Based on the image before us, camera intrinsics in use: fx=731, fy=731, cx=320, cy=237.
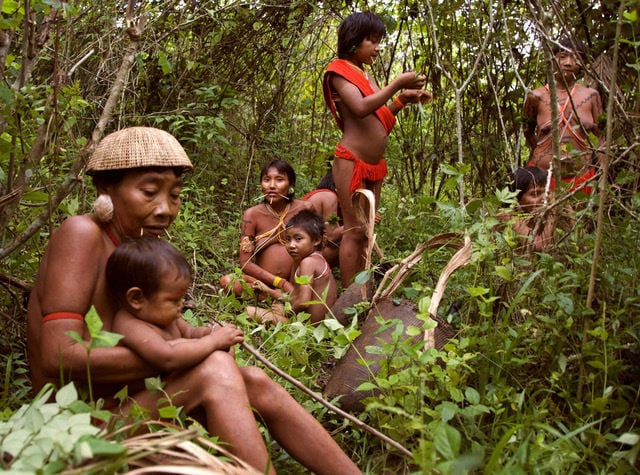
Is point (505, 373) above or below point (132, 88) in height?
below

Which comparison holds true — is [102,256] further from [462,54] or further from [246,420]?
[462,54]

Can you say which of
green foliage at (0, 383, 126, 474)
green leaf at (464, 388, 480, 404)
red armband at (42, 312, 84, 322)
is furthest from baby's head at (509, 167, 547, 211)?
green foliage at (0, 383, 126, 474)

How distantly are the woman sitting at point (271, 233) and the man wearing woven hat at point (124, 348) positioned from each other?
2139mm

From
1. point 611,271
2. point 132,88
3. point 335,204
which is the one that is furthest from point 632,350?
point 132,88

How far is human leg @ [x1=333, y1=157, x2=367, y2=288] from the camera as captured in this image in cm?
419

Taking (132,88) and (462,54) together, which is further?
(132,88)

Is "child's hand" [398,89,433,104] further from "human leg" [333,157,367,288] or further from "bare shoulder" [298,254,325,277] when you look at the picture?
"bare shoulder" [298,254,325,277]

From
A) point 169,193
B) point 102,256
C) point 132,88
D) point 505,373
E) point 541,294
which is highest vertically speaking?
point 132,88

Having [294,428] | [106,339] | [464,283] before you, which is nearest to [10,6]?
[106,339]

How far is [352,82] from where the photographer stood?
4.10 metres

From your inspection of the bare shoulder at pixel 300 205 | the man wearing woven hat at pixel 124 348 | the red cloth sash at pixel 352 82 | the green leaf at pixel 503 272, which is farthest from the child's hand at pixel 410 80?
the man wearing woven hat at pixel 124 348

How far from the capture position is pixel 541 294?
2.69 meters

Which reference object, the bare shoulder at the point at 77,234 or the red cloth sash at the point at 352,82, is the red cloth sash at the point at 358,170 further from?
the bare shoulder at the point at 77,234

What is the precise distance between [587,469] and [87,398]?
148 cm
